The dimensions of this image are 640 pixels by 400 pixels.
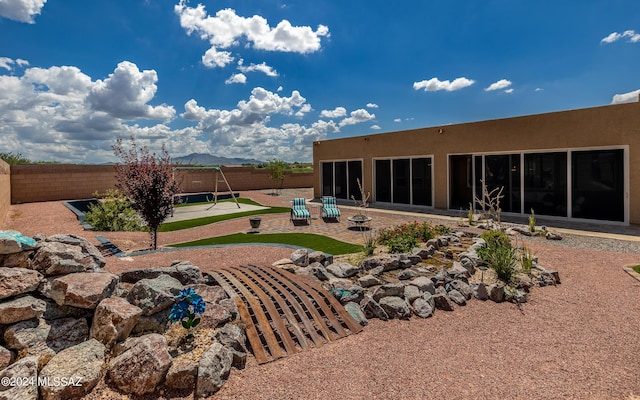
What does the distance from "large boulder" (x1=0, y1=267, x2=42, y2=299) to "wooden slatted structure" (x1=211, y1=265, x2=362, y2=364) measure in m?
2.04

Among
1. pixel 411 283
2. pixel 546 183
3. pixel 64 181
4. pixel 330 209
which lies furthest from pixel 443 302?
pixel 64 181

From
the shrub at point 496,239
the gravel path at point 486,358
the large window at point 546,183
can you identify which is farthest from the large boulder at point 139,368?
the large window at point 546,183

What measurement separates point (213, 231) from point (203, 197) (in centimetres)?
1481

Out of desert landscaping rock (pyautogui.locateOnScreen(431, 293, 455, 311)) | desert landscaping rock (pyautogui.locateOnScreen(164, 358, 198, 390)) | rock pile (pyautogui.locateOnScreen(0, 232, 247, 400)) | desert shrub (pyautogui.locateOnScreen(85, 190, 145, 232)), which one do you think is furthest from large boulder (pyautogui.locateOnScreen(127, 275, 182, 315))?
desert shrub (pyautogui.locateOnScreen(85, 190, 145, 232))

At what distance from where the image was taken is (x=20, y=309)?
2.98 meters

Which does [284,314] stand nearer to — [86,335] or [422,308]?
[422,308]

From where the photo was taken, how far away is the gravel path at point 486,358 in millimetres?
2895

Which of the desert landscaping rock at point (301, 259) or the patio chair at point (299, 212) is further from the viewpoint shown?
the patio chair at point (299, 212)

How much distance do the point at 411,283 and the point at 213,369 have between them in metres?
3.22

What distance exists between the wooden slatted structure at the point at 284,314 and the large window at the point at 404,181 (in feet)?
36.9

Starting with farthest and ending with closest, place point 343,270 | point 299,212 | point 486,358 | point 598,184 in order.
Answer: point 299,212 → point 598,184 → point 343,270 → point 486,358

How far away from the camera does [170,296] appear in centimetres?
362

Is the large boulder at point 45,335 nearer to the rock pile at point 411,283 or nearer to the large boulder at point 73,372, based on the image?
the large boulder at point 73,372

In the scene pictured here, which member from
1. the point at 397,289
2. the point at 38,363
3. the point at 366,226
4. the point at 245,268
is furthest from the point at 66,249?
the point at 366,226
